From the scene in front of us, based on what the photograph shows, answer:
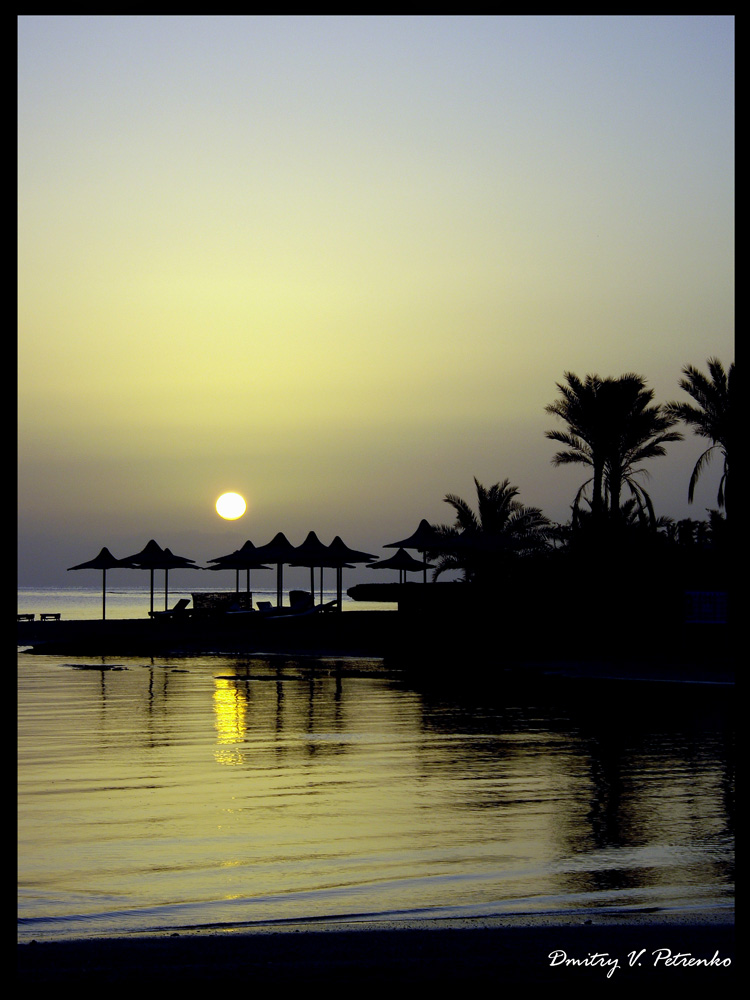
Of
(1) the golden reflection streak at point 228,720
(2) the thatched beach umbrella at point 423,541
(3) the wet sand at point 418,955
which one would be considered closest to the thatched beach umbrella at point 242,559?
(2) the thatched beach umbrella at point 423,541

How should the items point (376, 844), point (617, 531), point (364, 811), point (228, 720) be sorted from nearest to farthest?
point (376, 844) → point (364, 811) → point (228, 720) → point (617, 531)

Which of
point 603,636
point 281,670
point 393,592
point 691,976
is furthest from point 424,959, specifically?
point 393,592

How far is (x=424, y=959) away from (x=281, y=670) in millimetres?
21053

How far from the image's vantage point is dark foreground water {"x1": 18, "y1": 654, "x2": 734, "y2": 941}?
21.6ft

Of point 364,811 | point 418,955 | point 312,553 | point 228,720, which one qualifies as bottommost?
point 228,720

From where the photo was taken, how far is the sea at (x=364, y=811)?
257 inches

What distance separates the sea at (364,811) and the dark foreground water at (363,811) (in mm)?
28

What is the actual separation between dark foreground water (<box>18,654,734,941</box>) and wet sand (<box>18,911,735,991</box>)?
0.55 m

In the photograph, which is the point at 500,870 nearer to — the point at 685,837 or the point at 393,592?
the point at 685,837

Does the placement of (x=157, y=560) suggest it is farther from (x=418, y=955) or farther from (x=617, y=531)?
(x=418, y=955)

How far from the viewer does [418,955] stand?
4.90 meters

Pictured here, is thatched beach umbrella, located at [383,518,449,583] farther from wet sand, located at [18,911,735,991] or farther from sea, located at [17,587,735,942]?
wet sand, located at [18,911,735,991]

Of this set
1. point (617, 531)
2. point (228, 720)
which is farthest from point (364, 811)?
point (617, 531)

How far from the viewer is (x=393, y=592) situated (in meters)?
40.5
